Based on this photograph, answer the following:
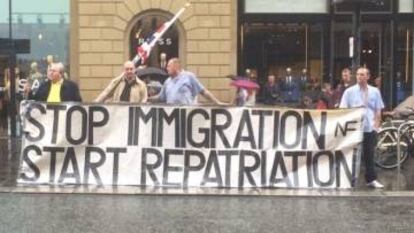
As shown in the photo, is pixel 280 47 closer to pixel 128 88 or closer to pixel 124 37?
pixel 124 37

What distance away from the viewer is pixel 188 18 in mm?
22031

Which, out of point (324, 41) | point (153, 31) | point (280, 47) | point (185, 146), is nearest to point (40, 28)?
point (153, 31)

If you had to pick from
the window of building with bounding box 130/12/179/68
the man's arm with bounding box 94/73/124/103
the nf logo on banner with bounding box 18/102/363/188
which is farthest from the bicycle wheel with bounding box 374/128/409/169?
the window of building with bounding box 130/12/179/68

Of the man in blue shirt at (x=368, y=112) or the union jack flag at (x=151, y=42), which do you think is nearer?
the man in blue shirt at (x=368, y=112)

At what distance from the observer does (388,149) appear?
13.9 metres

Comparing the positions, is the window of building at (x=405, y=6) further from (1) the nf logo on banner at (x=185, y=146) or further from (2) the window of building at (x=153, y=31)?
(1) the nf logo on banner at (x=185, y=146)

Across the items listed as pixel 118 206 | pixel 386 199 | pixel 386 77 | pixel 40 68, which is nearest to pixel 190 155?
pixel 118 206

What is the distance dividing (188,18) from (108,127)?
11.0 m

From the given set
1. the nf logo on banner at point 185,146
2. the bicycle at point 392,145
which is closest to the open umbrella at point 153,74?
the bicycle at point 392,145

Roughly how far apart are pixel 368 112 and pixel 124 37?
11.5m

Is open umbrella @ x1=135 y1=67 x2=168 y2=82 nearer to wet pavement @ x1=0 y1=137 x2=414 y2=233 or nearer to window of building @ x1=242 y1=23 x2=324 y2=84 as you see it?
window of building @ x1=242 y1=23 x2=324 y2=84

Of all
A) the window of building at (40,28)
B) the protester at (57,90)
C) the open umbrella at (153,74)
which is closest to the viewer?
the protester at (57,90)

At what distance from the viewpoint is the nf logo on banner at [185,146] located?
11.4m

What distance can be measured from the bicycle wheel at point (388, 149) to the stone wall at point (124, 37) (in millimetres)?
8569
